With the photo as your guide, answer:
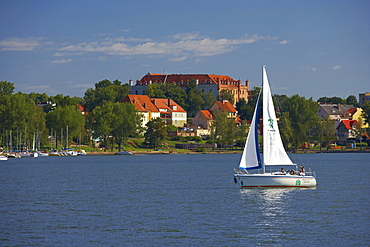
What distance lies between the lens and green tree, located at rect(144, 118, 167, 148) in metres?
167

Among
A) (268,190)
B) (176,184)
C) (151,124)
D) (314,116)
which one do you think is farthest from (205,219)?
(314,116)

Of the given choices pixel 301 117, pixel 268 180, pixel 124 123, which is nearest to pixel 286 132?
pixel 301 117

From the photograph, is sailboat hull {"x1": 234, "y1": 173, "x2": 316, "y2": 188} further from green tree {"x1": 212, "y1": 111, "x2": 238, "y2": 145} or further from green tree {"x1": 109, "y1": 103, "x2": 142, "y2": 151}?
green tree {"x1": 212, "y1": 111, "x2": 238, "y2": 145}

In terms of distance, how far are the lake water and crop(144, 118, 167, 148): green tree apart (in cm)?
10083

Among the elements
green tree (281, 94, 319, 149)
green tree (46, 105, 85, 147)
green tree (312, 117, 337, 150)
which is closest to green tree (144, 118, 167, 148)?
green tree (46, 105, 85, 147)

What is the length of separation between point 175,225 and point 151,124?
12949 centimetres

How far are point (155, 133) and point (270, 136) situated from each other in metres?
114

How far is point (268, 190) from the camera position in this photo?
53.8m

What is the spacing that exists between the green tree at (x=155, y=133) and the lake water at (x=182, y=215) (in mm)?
100835

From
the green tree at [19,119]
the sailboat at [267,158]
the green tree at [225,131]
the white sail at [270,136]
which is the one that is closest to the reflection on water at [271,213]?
the sailboat at [267,158]

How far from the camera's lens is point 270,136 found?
54344 millimetres

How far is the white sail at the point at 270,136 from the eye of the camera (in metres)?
53.7

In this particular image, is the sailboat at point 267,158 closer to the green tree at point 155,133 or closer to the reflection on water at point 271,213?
the reflection on water at point 271,213

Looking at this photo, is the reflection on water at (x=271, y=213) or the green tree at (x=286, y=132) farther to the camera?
the green tree at (x=286, y=132)
